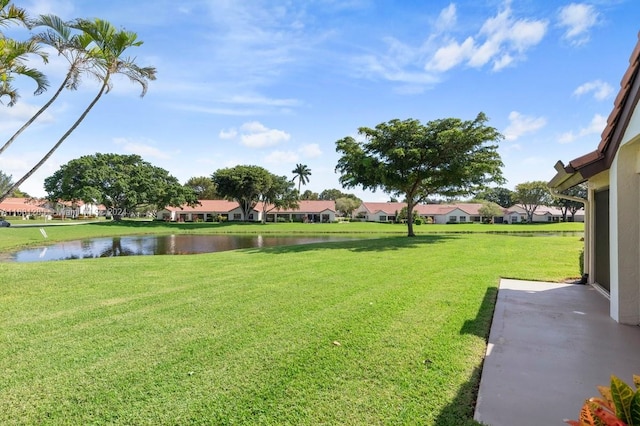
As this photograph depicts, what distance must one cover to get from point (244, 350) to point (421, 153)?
17.4 m

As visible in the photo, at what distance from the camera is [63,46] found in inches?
320

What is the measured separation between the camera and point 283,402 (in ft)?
9.39

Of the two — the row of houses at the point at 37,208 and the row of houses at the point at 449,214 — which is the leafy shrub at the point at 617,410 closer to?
the row of houses at the point at 449,214

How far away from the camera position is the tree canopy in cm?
5084

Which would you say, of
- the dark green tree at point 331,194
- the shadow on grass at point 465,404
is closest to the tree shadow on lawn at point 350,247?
the shadow on grass at point 465,404

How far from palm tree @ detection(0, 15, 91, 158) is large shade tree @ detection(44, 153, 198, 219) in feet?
144

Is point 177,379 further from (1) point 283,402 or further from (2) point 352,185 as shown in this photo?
(2) point 352,185

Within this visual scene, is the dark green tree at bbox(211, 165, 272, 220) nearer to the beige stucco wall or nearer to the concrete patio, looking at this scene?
the concrete patio

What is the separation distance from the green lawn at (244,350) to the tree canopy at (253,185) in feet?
143

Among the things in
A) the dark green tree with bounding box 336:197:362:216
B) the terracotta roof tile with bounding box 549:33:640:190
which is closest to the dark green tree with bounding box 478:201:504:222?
the dark green tree with bounding box 336:197:362:216

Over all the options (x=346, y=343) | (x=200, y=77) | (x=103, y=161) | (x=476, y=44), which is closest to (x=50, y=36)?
(x=200, y=77)

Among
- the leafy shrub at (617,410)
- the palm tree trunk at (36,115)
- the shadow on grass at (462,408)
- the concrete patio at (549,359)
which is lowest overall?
the shadow on grass at (462,408)

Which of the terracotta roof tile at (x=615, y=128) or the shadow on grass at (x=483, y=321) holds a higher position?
the terracotta roof tile at (x=615, y=128)

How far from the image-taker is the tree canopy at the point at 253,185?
167 feet
